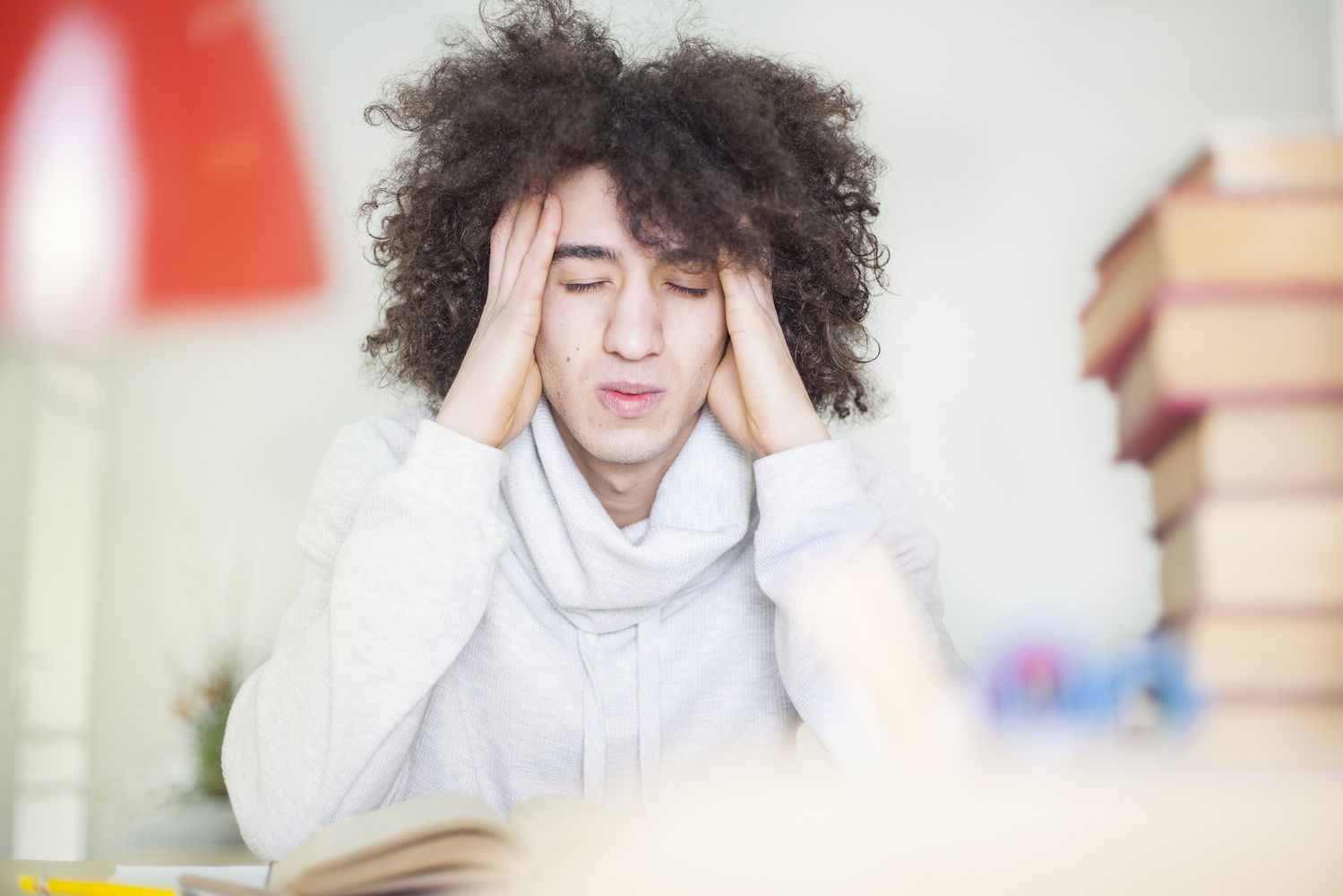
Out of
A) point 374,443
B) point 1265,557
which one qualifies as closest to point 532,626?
point 374,443

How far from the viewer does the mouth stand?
49.1 inches

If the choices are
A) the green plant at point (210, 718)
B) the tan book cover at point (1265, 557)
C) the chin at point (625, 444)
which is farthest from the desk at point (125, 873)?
the tan book cover at point (1265, 557)

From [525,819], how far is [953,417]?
2343mm

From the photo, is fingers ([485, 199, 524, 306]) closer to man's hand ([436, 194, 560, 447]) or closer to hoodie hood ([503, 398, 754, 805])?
man's hand ([436, 194, 560, 447])

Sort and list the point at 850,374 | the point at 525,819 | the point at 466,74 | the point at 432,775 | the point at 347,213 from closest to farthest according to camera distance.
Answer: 1. the point at 525,819
2. the point at 432,775
3. the point at 466,74
4. the point at 850,374
5. the point at 347,213

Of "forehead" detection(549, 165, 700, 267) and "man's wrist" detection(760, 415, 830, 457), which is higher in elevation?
"forehead" detection(549, 165, 700, 267)

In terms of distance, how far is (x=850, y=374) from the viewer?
162 centimetres

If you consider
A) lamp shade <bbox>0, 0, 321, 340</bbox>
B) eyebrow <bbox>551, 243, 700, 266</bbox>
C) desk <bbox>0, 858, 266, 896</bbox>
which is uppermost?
lamp shade <bbox>0, 0, 321, 340</bbox>

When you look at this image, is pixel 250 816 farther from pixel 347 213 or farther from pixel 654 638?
pixel 347 213

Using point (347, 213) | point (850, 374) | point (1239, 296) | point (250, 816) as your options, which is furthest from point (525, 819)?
point (347, 213)

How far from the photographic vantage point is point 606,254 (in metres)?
1.24

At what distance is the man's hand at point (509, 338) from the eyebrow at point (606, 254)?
0.02 m

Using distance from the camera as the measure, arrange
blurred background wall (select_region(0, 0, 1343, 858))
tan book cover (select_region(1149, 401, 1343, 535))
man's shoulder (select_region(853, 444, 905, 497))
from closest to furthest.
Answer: man's shoulder (select_region(853, 444, 905, 497))
tan book cover (select_region(1149, 401, 1343, 535))
blurred background wall (select_region(0, 0, 1343, 858))

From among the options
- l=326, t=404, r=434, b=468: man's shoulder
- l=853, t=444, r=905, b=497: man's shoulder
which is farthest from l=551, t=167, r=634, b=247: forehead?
l=853, t=444, r=905, b=497: man's shoulder
